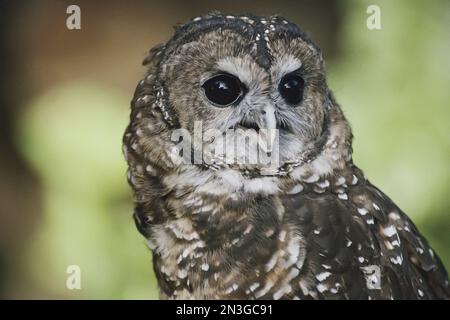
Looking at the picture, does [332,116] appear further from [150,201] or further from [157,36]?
[157,36]

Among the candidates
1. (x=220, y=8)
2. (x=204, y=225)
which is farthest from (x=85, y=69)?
(x=204, y=225)

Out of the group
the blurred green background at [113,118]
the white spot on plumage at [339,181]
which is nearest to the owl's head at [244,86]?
the white spot on plumage at [339,181]

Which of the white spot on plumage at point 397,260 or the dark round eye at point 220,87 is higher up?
the dark round eye at point 220,87

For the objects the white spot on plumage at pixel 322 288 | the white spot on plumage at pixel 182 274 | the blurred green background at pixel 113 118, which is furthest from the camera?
the blurred green background at pixel 113 118

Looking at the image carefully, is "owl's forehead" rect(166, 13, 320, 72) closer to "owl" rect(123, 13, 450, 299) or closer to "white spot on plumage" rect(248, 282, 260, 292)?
"owl" rect(123, 13, 450, 299)

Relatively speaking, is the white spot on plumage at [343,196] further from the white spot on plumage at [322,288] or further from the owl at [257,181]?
the white spot on plumage at [322,288]

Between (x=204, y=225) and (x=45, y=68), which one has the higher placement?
(x=45, y=68)

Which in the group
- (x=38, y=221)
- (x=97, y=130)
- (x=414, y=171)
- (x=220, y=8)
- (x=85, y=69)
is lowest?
(x=38, y=221)

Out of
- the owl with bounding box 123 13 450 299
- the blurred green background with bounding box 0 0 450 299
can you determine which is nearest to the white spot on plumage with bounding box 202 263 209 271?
the owl with bounding box 123 13 450 299
